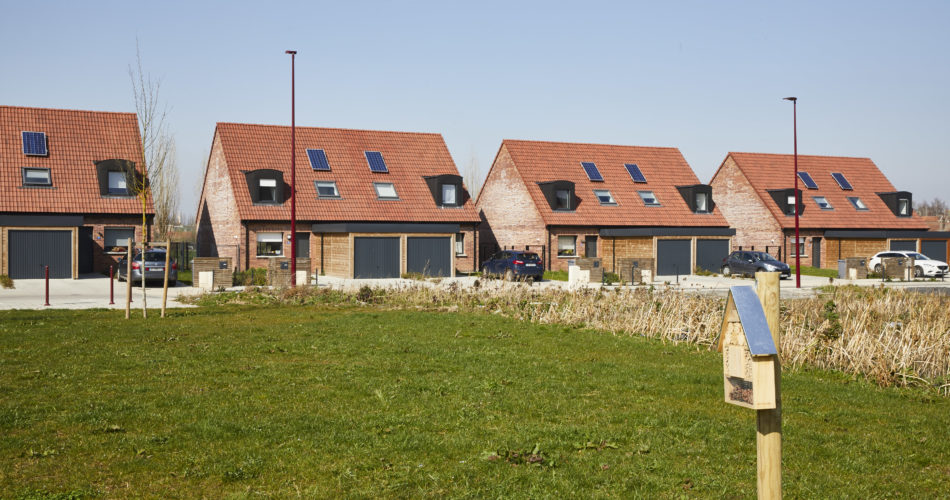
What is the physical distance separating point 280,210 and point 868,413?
32349 millimetres

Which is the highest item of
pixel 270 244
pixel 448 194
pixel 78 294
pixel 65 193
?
pixel 448 194

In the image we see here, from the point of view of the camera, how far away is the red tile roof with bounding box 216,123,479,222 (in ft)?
126

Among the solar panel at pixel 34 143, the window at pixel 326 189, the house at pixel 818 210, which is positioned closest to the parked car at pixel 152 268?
the solar panel at pixel 34 143

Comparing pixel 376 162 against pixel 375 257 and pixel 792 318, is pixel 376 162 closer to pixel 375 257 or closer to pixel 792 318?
pixel 375 257

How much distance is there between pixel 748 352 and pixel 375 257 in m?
33.8

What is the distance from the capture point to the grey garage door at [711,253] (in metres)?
44.6

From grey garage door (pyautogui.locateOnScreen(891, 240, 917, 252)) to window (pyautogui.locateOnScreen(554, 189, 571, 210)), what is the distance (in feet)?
71.0

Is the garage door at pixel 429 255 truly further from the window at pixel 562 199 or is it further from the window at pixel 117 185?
the window at pixel 117 185

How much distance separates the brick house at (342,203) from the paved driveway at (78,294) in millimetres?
6915

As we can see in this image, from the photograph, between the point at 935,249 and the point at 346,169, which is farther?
the point at 935,249

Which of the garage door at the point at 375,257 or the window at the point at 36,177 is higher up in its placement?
the window at the point at 36,177

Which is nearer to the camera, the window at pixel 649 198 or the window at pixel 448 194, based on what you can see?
the window at pixel 448 194

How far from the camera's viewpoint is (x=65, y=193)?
116 ft

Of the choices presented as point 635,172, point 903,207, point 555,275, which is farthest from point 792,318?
point 903,207
